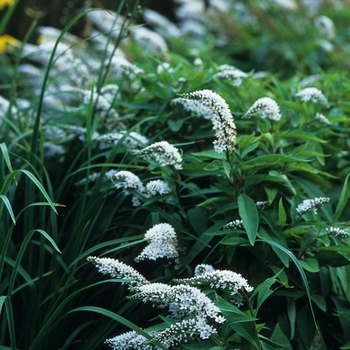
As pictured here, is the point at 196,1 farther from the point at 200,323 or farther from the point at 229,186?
the point at 200,323

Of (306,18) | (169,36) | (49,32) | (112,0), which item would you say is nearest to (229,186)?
(49,32)

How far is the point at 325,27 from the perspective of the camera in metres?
4.62

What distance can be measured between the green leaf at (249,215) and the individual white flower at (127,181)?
1.15 feet

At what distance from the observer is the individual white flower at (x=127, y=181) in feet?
6.12

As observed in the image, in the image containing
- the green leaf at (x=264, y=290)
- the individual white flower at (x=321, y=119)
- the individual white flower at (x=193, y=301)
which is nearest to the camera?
the individual white flower at (x=193, y=301)

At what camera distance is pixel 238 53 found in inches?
199

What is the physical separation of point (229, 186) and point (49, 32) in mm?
2260

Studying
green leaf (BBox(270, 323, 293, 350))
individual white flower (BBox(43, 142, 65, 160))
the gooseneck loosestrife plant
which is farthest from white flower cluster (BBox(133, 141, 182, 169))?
individual white flower (BBox(43, 142, 65, 160))

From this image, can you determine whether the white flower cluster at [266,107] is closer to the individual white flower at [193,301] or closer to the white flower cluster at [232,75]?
the white flower cluster at [232,75]

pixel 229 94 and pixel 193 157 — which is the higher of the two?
pixel 229 94

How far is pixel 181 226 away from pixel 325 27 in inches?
128

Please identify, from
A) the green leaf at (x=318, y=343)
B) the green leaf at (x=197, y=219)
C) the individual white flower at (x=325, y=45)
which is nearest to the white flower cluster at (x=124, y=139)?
the green leaf at (x=197, y=219)

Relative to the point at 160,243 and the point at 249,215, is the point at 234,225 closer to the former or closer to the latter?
the point at 249,215

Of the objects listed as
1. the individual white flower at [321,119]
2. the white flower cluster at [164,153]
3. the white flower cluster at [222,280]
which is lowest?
the white flower cluster at [222,280]
